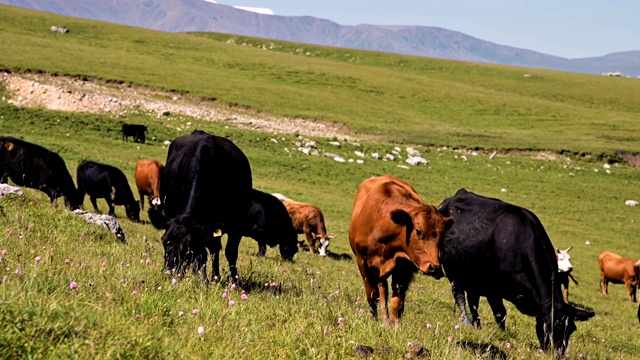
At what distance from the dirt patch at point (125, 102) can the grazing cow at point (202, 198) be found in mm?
37344

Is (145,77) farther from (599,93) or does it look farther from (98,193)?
(599,93)

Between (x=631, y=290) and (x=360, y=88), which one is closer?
(x=631, y=290)

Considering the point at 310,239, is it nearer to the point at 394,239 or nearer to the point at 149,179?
the point at 149,179

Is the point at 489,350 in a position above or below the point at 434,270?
below

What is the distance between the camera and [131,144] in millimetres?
36844

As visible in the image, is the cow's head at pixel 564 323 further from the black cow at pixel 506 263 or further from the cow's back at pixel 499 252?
the cow's back at pixel 499 252

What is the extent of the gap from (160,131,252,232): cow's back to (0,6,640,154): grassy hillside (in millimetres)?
42694

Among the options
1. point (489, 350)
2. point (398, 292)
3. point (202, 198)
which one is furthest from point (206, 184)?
point (489, 350)

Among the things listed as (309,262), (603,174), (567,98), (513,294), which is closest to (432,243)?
(513,294)

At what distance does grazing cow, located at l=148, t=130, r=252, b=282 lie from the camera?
27.2 feet

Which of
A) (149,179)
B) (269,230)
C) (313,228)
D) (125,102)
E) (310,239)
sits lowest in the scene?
(310,239)

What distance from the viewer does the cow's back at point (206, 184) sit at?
30.3ft

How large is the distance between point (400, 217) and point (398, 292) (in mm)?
1094

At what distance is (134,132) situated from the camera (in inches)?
1505
